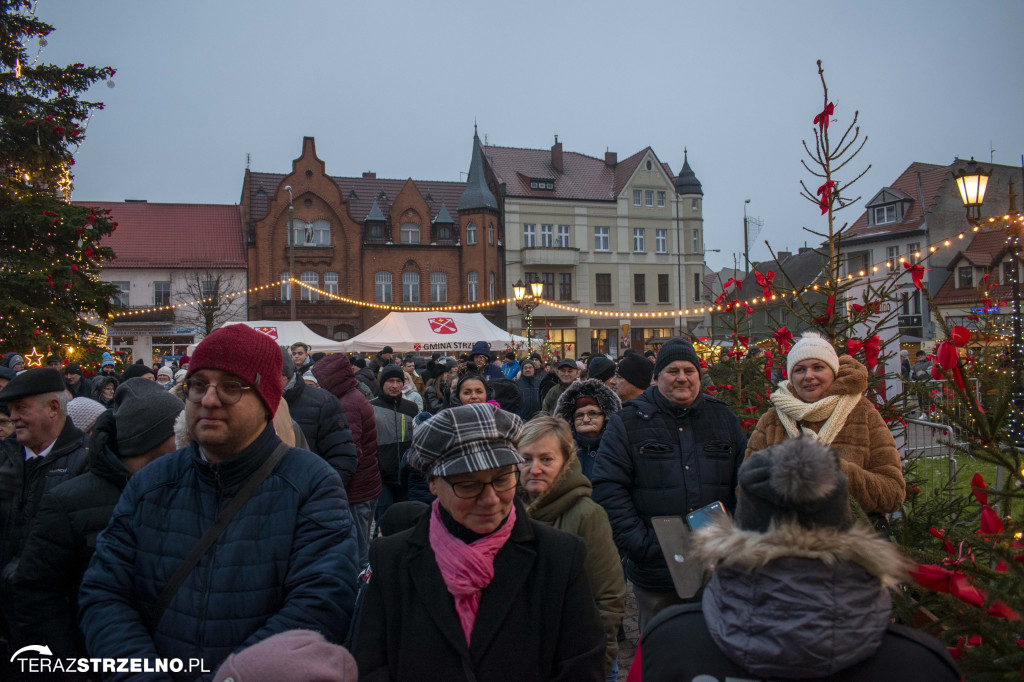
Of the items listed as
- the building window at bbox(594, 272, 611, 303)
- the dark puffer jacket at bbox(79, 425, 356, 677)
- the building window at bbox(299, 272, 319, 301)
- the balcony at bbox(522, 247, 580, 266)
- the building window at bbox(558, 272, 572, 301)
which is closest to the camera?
the dark puffer jacket at bbox(79, 425, 356, 677)

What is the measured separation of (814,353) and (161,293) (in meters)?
45.2

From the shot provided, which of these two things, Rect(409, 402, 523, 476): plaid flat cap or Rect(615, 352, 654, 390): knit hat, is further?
Rect(615, 352, 654, 390): knit hat

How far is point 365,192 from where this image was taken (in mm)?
47875

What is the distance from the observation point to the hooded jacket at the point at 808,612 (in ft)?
4.73

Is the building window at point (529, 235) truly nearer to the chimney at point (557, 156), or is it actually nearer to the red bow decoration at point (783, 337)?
the chimney at point (557, 156)

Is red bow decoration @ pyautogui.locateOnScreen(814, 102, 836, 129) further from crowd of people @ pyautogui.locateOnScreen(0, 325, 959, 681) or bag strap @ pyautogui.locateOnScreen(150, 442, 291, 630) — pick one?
bag strap @ pyautogui.locateOnScreen(150, 442, 291, 630)

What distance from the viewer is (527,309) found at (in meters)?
20.1

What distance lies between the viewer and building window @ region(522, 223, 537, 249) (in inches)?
1833

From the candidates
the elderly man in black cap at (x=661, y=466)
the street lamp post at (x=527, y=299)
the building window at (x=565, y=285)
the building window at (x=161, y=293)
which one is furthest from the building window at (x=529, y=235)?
the elderly man in black cap at (x=661, y=466)

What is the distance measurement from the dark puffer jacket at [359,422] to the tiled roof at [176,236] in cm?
3965

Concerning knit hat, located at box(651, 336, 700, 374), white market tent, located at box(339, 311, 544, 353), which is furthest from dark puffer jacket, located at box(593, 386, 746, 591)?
white market tent, located at box(339, 311, 544, 353)

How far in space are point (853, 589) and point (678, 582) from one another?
6.61 feet

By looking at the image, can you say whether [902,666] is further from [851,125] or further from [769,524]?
[851,125]

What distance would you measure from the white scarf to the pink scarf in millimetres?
2021
